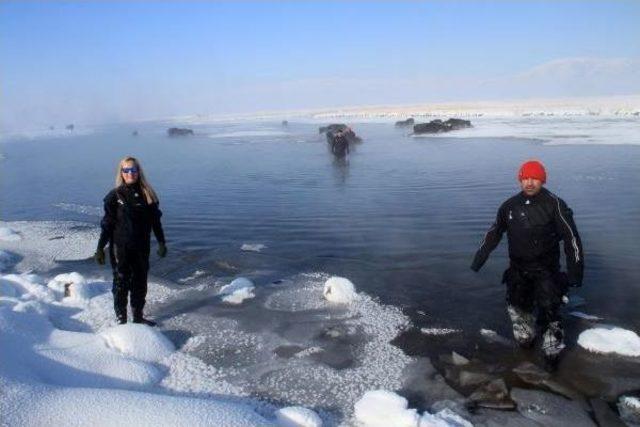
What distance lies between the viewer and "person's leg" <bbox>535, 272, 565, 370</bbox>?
4.56 m

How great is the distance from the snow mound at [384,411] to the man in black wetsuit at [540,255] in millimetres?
1687

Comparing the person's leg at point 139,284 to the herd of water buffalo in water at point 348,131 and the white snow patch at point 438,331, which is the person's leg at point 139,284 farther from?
the herd of water buffalo in water at point 348,131

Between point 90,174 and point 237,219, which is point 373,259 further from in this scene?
point 90,174

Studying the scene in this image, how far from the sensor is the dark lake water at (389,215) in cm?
650

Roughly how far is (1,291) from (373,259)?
5.23 metres

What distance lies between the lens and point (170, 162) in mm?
24984

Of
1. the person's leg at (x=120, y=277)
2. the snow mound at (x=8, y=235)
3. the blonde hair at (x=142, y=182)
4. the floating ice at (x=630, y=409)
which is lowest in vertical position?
the floating ice at (x=630, y=409)

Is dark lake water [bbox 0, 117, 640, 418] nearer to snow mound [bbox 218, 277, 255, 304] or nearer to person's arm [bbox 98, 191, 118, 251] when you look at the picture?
snow mound [bbox 218, 277, 255, 304]

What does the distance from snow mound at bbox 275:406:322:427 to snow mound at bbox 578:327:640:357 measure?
2989 mm

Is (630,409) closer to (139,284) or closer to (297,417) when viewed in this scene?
(297,417)

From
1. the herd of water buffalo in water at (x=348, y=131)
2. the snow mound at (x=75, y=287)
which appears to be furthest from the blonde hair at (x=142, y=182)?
the herd of water buffalo in water at (x=348, y=131)

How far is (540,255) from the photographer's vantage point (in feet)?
15.3

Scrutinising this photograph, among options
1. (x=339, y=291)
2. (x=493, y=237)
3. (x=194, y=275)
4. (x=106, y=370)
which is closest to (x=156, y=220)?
(x=106, y=370)

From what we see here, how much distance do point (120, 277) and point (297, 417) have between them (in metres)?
2.72
